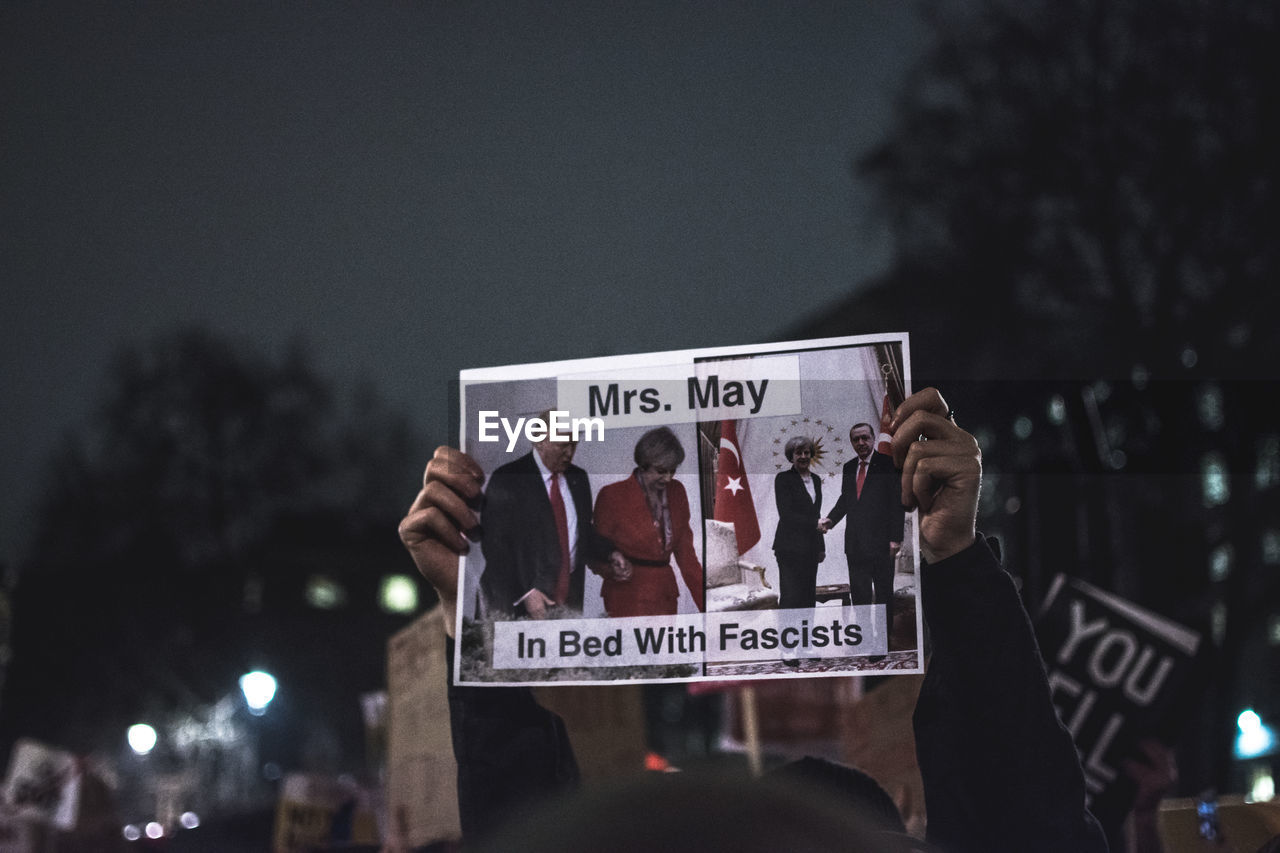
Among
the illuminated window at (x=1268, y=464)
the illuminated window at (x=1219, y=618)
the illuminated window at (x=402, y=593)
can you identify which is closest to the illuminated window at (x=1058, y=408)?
the illuminated window at (x=1268, y=464)

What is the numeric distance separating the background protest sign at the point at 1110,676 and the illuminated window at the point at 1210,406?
13086 millimetres

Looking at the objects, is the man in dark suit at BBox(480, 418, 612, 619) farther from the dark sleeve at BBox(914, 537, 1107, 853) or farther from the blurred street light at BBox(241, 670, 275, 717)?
the blurred street light at BBox(241, 670, 275, 717)

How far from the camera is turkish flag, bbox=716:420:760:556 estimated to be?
9.37ft

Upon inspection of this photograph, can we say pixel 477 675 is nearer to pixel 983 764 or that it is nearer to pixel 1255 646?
pixel 983 764

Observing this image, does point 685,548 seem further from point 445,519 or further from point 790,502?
point 445,519

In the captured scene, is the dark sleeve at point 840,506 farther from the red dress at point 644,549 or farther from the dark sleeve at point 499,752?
the dark sleeve at point 499,752

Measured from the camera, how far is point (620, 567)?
294cm

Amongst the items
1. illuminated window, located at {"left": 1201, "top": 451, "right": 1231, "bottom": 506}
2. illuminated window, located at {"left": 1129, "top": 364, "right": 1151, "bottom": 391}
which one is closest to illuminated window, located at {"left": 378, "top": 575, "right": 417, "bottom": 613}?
illuminated window, located at {"left": 1201, "top": 451, "right": 1231, "bottom": 506}

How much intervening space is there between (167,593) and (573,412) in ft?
Result: 145

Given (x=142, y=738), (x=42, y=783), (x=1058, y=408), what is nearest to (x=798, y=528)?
(x=42, y=783)

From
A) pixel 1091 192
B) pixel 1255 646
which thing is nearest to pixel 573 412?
pixel 1091 192

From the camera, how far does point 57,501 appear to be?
41.2 metres

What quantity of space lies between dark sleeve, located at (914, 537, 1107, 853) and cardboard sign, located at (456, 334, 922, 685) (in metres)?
0.09

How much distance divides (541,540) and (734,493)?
413mm
